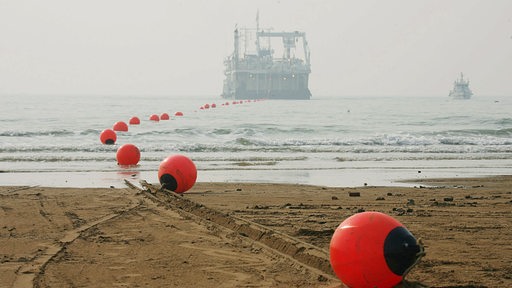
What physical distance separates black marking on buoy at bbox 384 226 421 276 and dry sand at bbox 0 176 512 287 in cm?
65

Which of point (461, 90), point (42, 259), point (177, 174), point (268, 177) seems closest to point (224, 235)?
point (42, 259)

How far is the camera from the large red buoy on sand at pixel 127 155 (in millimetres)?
18312

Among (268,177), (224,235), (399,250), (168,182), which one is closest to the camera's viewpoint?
(399,250)

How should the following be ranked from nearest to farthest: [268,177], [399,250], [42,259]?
[399,250]
[42,259]
[268,177]

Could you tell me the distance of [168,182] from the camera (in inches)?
464

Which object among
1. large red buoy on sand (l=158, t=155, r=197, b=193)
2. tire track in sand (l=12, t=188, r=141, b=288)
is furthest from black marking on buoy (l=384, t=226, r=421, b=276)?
large red buoy on sand (l=158, t=155, r=197, b=193)

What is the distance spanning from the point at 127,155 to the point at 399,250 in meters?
14.1

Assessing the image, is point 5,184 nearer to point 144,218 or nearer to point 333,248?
point 144,218

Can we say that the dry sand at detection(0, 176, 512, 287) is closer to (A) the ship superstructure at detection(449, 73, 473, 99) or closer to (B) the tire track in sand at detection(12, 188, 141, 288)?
(B) the tire track in sand at detection(12, 188, 141, 288)

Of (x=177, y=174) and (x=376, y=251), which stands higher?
(x=376, y=251)

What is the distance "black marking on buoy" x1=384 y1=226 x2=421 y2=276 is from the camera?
495cm

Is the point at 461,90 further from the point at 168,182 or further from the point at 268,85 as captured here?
the point at 168,182

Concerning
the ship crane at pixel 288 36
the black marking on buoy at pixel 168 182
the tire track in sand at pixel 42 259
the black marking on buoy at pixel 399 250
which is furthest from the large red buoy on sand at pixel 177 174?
the ship crane at pixel 288 36

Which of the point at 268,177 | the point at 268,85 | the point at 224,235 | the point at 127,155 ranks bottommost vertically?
the point at 268,177
